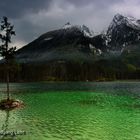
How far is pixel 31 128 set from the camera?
112 ft

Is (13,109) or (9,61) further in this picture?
(9,61)

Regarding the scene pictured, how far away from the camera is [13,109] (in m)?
54.3

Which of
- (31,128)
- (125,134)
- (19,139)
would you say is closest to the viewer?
(19,139)

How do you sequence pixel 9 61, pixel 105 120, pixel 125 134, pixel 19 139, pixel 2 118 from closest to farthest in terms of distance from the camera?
1. pixel 19 139
2. pixel 125 134
3. pixel 105 120
4. pixel 2 118
5. pixel 9 61

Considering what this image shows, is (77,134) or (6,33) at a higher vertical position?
(6,33)

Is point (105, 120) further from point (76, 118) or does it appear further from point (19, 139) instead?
point (19, 139)

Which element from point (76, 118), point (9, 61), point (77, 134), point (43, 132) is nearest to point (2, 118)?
point (76, 118)

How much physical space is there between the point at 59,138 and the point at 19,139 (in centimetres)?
335

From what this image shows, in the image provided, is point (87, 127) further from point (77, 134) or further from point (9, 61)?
point (9, 61)

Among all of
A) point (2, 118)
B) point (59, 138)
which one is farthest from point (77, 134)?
point (2, 118)

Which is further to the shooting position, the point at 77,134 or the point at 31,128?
the point at 31,128

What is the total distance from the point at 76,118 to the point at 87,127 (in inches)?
301

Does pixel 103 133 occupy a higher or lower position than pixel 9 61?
lower

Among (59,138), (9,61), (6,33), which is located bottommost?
(59,138)
